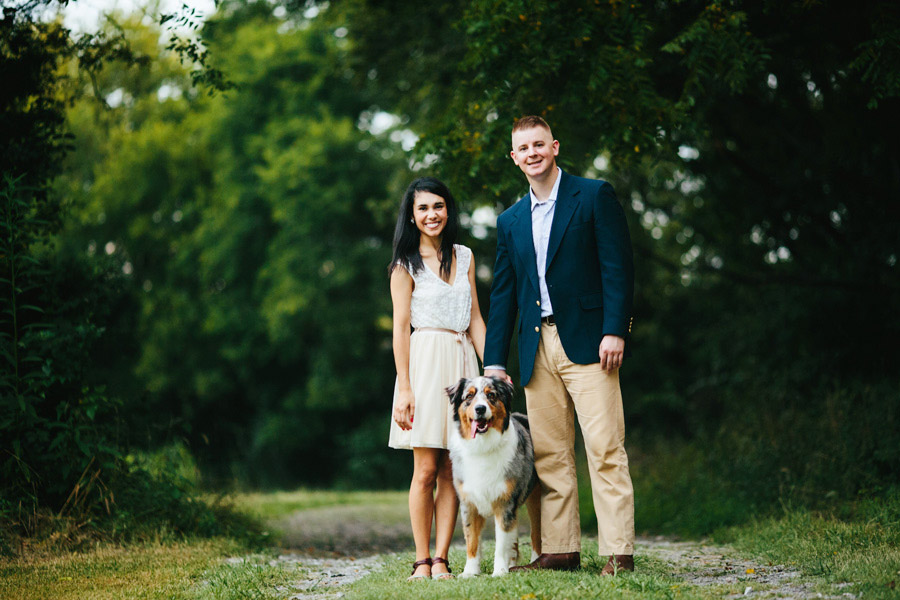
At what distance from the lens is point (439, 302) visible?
5.08m

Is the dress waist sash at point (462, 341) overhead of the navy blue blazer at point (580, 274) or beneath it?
beneath

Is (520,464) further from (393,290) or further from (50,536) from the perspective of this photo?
(50,536)

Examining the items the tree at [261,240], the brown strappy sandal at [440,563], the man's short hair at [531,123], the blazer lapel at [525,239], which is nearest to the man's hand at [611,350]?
the blazer lapel at [525,239]

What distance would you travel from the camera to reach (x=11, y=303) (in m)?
6.31

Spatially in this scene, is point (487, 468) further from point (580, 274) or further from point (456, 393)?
point (580, 274)

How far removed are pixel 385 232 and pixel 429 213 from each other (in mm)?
15923

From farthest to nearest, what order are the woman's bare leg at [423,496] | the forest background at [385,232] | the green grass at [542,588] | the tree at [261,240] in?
the tree at [261,240]
the forest background at [385,232]
the woman's bare leg at [423,496]
the green grass at [542,588]

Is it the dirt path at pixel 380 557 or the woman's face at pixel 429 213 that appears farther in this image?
the woman's face at pixel 429 213

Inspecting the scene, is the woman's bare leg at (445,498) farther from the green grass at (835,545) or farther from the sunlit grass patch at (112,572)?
the green grass at (835,545)

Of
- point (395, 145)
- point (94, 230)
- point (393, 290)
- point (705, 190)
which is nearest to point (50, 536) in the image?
point (393, 290)

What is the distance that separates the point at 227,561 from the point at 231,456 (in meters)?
8.12

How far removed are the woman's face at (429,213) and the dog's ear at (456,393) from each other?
3.16 ft

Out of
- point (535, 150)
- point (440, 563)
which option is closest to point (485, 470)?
point (440, 563)

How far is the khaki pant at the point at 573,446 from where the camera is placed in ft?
15.3
